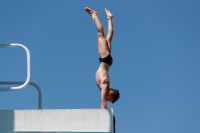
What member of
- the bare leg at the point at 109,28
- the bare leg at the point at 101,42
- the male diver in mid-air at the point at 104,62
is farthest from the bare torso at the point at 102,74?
the bare leg at the point at 109,28

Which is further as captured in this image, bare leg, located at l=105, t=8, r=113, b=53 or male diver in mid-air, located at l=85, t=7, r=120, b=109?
bare leg, located at l=105, t=8, r=113, b=53

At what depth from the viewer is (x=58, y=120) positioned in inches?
260

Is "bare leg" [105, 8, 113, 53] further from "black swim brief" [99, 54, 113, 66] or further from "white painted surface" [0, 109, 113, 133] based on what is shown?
"white painted surface" [0, 109, 113, 133]

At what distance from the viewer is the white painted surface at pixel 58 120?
6.48 m

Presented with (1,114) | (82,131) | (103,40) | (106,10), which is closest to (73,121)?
(82,131)

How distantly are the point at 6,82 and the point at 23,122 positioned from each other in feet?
4.15

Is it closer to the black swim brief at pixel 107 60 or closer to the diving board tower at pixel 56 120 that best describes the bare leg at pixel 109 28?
the black swim brief at pixel 107 60

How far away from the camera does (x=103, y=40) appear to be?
28.1ft

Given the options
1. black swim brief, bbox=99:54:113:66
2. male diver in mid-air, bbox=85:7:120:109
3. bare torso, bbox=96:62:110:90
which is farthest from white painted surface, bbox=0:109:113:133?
black swim brief, bbox=99:54:113:66

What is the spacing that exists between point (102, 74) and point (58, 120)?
1748 mm

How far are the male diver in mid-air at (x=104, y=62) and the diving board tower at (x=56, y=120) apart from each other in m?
1.09

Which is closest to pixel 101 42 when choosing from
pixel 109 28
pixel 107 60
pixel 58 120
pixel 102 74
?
pixel 107 60

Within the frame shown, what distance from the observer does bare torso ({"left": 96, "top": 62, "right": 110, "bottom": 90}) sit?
314 inches

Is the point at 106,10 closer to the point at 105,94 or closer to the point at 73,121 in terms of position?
the point at 105,94
